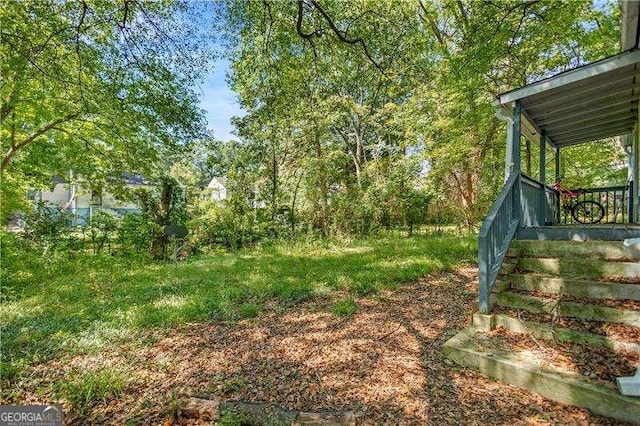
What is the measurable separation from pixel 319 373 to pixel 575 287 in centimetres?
270

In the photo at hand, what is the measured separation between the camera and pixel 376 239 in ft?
35.3

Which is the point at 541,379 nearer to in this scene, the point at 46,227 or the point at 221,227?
the point at 221,227

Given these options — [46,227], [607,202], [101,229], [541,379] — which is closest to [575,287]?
[541,379]

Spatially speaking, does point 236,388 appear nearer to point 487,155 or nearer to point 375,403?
point 375,403

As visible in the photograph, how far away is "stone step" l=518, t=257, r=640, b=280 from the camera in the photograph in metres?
3.11

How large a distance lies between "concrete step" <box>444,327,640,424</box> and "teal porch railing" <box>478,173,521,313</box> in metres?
0.58

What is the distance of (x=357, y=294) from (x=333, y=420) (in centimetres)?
312

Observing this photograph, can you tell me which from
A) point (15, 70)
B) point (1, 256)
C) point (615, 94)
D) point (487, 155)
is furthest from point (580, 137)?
point (1, 256)

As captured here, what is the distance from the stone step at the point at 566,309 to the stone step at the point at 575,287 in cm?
18

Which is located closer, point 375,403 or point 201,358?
point 375,403

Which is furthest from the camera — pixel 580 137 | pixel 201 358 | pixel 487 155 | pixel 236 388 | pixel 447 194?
pixel 447 194

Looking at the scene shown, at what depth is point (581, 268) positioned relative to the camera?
3363mm

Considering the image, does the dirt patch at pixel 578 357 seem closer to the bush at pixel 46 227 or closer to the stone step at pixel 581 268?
the stone step at pixel 581 268

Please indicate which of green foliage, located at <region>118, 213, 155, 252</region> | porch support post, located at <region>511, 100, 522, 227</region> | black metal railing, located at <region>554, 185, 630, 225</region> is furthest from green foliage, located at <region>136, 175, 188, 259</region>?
black metal railing, located at <region>554, 185, 630, 225</region>
